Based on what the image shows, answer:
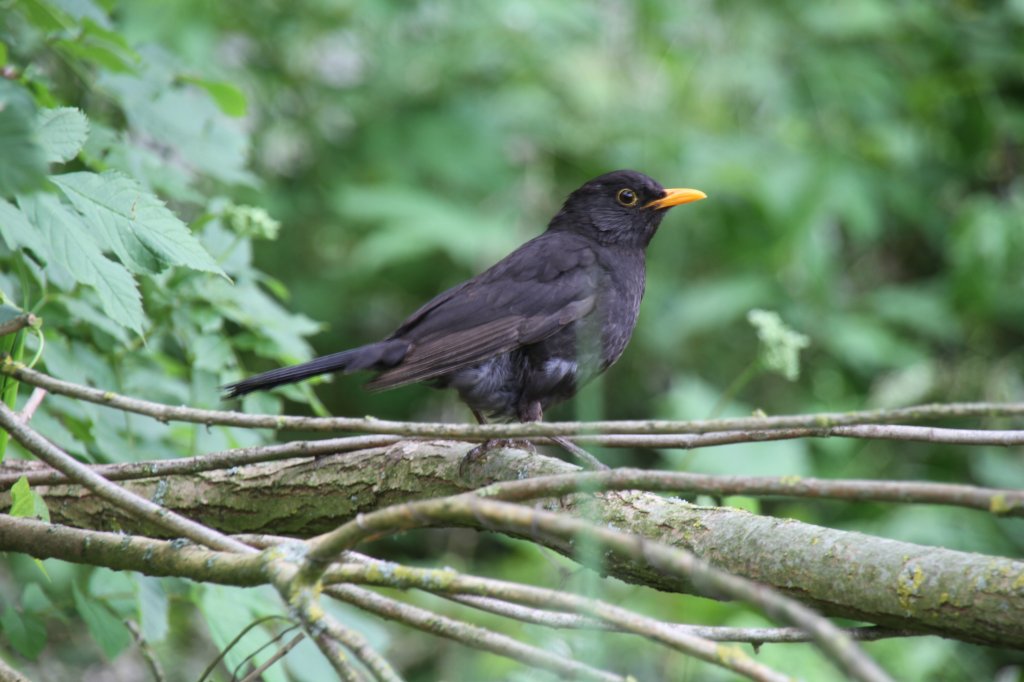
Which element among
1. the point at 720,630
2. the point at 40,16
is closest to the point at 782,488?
the point at 720,630

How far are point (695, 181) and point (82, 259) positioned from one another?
4447 millimetres

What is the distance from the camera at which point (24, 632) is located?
8.43 ft

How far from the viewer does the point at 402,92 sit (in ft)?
21.4

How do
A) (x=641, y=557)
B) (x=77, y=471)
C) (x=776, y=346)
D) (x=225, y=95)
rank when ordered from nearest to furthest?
1. (x=641, y=557)
2. (x=77, y=471)
3. (x=225, y=95)
4. (x=776, y=346)

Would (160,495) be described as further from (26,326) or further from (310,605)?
(310,605)

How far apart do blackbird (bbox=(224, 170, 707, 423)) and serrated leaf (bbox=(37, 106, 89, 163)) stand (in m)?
1.08

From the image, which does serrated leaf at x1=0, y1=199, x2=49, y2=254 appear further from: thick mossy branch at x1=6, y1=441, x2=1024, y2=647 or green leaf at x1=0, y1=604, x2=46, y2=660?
green leaf at x1=0, y1=604, x2=46, y2=660

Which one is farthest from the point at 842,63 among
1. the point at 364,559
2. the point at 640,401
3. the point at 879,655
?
the point at 364,559

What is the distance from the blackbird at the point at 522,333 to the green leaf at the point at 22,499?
40.2 inches

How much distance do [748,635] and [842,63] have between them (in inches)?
197

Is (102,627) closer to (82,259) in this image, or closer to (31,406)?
(31,406)

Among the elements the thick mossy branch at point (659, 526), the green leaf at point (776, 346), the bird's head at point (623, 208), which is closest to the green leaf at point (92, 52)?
the thick mossy branch at point (659, 526)

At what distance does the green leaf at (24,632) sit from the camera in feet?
8.34

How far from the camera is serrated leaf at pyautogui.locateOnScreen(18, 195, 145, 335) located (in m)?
2.08
